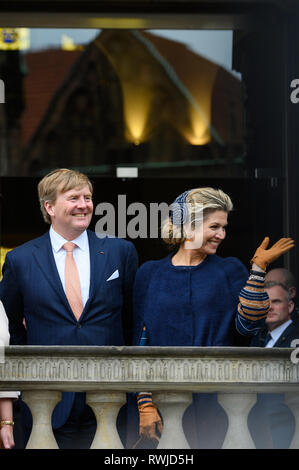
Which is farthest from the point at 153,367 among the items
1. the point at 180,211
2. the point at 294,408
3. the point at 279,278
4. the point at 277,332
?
the point at 279,278

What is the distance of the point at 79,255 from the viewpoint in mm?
4617

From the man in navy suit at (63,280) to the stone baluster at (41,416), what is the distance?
1.26 feet

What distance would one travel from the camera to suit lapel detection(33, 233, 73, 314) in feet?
14.7

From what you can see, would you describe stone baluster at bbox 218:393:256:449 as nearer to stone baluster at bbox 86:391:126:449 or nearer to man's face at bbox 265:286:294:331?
stone baluster at bbox 86:391:126:449

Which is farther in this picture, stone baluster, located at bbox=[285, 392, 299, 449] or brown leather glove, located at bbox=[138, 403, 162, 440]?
brown leather glove, located at bbox=[138, 403, 162, 440]

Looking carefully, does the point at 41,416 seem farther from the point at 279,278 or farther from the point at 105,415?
the point at 279,278

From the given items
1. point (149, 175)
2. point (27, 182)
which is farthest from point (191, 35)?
point (27, 182)

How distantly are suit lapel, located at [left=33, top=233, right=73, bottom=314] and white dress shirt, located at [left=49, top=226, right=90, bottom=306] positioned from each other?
0.07 ft

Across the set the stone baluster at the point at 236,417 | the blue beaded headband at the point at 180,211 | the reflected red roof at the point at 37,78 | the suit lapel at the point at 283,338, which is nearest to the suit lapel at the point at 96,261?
the blue beaded headband at the point at 180,211

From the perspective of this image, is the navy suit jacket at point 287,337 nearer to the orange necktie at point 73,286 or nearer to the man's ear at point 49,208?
the orange necktie at point 73,286

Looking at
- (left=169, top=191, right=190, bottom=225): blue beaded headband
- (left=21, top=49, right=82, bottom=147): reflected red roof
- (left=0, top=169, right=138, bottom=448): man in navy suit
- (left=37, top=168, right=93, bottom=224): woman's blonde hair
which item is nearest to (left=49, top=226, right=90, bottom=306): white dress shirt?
(left=0, top=169, right=138, bottom=448): man in navy suit

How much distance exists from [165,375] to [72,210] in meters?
1.09
